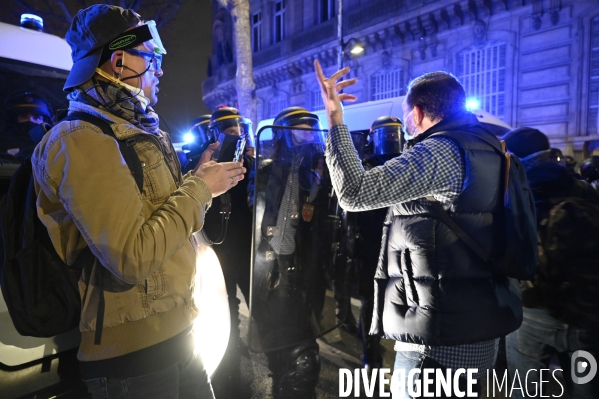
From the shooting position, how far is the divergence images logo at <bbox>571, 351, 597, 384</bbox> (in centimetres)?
207

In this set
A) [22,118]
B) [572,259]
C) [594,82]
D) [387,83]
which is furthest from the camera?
[387,83]

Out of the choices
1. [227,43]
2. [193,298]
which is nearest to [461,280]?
[193,298]

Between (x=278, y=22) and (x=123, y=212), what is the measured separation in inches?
989

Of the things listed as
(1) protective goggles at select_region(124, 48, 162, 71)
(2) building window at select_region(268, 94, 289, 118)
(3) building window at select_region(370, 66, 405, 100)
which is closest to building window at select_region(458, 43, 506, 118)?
(3) building window at select_region(370, 66, 405, 100)

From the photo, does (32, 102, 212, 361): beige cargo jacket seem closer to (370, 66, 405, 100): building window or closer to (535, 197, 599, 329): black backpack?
(535, 197, 599, 329): black backpack

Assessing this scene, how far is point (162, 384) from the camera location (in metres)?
1.33

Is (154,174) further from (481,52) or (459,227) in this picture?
(481,52)

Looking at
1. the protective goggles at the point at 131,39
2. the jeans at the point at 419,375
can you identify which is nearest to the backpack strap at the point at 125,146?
the protective goggles at the point at 131,39

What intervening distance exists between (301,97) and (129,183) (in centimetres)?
2141

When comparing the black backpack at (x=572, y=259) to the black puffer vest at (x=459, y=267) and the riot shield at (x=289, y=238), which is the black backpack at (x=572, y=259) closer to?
the black puffer vest at (x=459, y=267)

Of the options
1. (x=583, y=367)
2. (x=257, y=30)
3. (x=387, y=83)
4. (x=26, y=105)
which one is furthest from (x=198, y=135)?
(x=257, y=30)

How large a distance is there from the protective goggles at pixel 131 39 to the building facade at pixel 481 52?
14527 millimetres

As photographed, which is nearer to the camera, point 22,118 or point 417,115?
point 417,115

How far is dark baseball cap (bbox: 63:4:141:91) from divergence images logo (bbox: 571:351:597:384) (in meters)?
2.68
